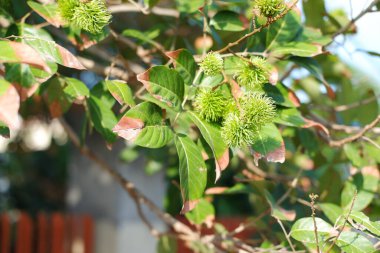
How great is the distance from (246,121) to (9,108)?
37 centimetres

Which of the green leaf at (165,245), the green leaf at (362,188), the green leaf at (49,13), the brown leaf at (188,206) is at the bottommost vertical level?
the green leaf at (165,245)

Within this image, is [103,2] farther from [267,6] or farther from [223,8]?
[223,8]

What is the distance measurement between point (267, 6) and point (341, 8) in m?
1.37

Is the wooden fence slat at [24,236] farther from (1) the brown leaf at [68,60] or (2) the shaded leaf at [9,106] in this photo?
(2) the shaded leaf at [9,106]

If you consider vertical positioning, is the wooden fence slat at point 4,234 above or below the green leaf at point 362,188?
below

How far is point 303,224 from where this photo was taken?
1123mm

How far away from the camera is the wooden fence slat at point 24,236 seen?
306cm

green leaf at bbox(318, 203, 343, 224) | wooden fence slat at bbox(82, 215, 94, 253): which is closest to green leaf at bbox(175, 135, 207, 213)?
green leaf at bbox(318, 203, 343, 224)

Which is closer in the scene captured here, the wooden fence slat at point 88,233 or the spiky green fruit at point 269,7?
the spiky green fruit at point 269,7

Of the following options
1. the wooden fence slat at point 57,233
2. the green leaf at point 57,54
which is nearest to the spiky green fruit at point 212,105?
the green leaf at point 57,54

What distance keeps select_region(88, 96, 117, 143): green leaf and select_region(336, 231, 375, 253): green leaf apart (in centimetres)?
50

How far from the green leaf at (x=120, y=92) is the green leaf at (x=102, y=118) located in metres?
0.14

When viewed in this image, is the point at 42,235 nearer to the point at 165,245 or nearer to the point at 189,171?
the point at 165,245

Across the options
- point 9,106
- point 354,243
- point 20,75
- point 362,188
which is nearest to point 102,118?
point 20,75
